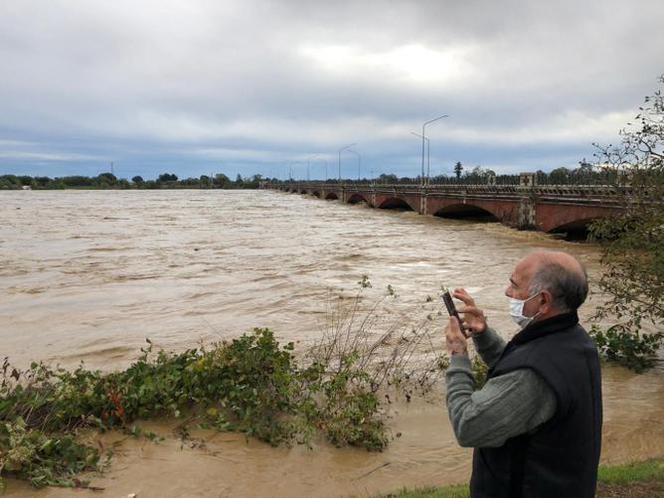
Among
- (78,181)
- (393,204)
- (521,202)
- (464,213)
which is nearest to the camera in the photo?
(521,202)

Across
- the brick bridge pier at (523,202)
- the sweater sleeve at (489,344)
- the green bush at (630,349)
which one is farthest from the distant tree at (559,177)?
the sweater sleeve at (489,344)

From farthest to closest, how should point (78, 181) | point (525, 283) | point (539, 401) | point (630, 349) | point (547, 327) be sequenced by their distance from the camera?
1. point (78, 181)
2. point (630, 349)
3. point (525, 283)
4. point (547, 327)
5. point (539, 401)

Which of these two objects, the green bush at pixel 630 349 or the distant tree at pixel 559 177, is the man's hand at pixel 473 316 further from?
the distant tree at pixel 559 177

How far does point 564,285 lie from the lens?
7.98 ft

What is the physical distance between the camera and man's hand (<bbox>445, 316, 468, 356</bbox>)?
8.50 ft

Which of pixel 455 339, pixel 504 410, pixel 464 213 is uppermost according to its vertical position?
pixel 455 339

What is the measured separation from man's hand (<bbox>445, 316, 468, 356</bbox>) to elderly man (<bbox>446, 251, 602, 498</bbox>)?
5cm

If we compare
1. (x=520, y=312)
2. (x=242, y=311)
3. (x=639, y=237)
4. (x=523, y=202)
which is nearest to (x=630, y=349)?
(x=639, y=237)

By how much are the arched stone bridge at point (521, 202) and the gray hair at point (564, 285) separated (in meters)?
6.75

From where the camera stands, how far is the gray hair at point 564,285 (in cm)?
243

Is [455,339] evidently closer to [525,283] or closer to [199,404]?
[525,283]

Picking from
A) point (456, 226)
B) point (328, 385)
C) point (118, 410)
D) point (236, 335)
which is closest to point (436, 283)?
point (236, 335)

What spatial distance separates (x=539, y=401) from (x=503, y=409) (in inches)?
5.5

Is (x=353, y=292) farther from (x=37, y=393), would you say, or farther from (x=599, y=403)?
(x=599, y=403)
